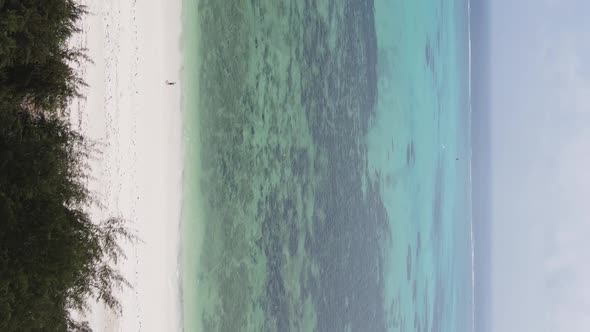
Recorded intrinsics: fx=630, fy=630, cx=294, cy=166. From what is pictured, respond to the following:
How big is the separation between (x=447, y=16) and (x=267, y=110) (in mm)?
4255

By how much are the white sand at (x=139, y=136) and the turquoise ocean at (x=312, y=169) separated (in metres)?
0.12

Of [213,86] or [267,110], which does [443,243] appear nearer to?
[267,110]

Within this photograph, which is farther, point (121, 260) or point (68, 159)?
point (121, 260)

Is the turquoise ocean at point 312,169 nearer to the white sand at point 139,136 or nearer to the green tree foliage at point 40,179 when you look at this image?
the white sand at point 139,136

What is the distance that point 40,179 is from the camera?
2006 mm

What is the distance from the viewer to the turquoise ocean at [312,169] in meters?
3.26

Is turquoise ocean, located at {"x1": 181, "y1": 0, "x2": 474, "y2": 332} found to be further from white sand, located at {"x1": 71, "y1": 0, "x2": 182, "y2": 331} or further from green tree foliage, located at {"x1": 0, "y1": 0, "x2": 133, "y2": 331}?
green tree foliage, located at {"x1": 0, "y1": 0, "x2": 133, "y2": 331}

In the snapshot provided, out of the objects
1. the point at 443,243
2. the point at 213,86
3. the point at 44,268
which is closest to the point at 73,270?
the point at 44,268

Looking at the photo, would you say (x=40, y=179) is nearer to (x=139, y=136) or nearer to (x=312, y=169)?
(x=139, y=136)

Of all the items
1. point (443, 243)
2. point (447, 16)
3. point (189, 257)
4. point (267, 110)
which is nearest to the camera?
point (189, 257)

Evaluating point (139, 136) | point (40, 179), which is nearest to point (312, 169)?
point (139, 136)

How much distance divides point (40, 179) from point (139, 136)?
0.78m

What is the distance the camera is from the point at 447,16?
7.18m

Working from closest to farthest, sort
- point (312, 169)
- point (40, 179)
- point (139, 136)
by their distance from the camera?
point (40, 179), point (139, 136), point (312, 169)
